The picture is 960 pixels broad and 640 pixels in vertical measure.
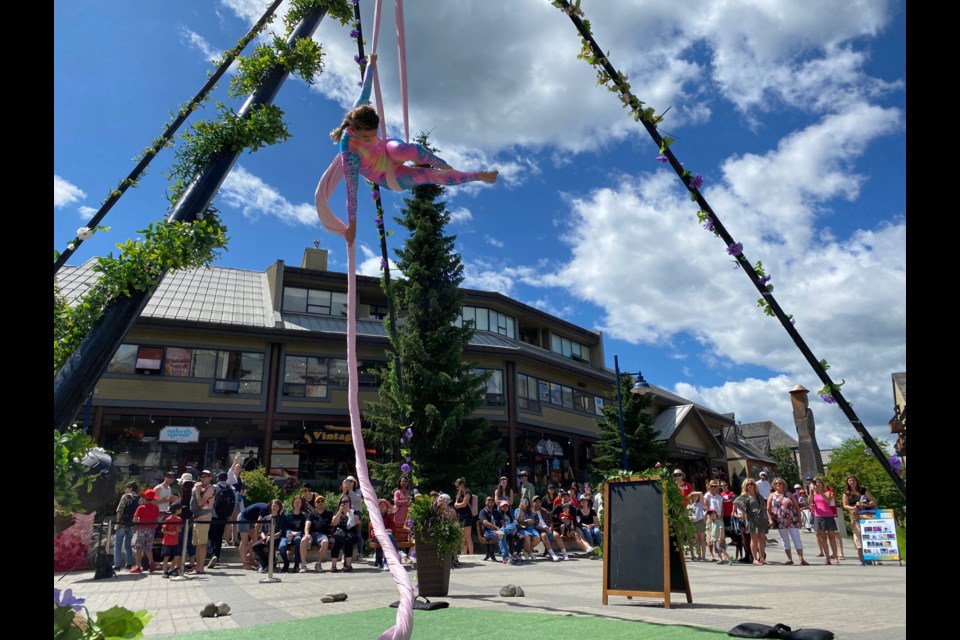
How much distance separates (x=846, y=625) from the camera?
18.3ft

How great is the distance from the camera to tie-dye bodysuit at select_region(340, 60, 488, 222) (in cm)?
462

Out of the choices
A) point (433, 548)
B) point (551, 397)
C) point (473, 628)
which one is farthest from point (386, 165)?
point (551, 397)

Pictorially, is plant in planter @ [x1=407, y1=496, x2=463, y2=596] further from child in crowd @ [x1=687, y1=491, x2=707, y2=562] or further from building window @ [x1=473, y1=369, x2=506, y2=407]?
building window @ [x1=473, y1=369, x2=506, y2=407]

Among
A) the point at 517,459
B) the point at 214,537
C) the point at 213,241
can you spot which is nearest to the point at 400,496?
the point at 214,537

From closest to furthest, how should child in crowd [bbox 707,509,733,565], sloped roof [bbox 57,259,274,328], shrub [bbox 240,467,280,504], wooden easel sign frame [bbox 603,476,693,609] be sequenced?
wooden easel sign frame [bbox 603,476,693,609], child in crowd [bbox 707,509,733,565], shrub [bbox 240,467,280,504], sloped roof [bbox 57,259,274,328]

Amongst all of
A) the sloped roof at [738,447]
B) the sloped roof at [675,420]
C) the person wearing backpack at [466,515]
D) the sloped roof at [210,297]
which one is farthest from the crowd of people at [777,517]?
the sloped roof at [738,447]

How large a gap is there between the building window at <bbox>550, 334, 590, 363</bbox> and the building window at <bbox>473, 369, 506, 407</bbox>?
7493mm

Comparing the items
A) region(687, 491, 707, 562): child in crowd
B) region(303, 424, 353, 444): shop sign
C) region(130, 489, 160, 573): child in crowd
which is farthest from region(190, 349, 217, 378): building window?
region(687, 491, 707, 562): child in crowd

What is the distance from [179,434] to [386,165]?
72.6 feet

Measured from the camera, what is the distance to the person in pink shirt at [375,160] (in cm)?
459

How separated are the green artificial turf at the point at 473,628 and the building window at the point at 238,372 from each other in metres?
20.0

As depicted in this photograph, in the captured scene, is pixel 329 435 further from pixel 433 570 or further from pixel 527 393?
pixel 433 570

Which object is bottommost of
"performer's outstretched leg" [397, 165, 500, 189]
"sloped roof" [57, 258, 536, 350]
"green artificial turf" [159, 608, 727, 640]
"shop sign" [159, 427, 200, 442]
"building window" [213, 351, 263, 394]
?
"green artificial turf" [159, 608, 727, 640]

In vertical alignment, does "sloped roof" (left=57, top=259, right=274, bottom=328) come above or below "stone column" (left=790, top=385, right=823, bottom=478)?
above
